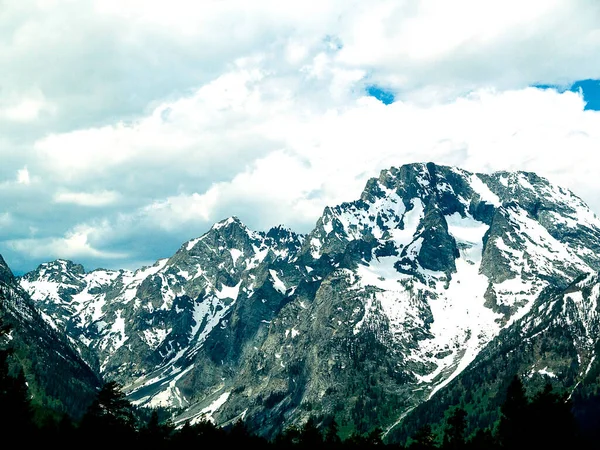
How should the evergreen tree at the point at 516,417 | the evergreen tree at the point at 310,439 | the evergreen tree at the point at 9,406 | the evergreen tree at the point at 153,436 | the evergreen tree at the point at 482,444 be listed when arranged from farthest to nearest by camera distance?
the evergreen tree at the point at 310,439
the evergreen tree at the point at 482,444
the evergreen tree at the point at 153,436
the evergreen tree at the point at 516,417
the evergreen tree at the point at 9,406

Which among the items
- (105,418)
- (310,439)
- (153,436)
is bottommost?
(310,439)

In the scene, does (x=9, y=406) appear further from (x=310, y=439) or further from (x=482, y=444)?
(x=482, y=444)

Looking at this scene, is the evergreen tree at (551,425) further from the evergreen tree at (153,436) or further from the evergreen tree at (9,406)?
the evergreen tree at (9,406)

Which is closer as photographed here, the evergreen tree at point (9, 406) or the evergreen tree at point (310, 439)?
the evergreen tree at point (9, 406)

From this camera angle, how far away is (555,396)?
9662 centimetres

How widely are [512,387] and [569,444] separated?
2037cm

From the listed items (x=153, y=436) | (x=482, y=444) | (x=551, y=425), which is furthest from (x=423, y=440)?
(x=551, y=425)

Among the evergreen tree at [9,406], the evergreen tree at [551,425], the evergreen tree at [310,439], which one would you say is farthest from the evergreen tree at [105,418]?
the evergreen tree at [310,439]

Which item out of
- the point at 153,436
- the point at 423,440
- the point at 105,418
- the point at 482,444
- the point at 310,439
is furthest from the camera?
the point at 310,439

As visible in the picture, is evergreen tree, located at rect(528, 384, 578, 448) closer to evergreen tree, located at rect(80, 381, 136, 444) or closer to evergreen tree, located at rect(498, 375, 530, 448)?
evergreen tree, located at rect(498, 375, 530, 448)

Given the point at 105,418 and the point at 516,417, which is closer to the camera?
the point at 105,418

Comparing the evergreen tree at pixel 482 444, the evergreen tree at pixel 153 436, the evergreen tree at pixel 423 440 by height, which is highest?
the evergreen tree at pixel 153 436

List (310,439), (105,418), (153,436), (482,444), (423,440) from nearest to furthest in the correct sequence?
(105,418)
(153,436)
(482,444)
(423,440)
(310,439)

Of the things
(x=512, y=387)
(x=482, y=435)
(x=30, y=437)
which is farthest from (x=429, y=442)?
(x=30, y=437)
